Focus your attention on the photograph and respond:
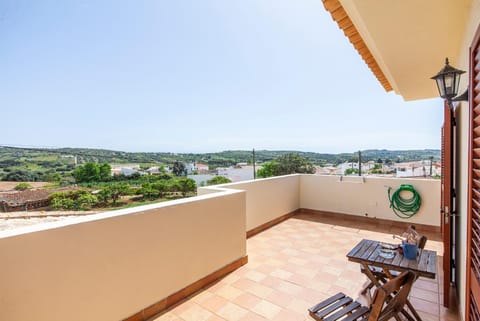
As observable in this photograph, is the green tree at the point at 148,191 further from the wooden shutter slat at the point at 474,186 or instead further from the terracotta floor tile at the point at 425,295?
the wooden shutter slat at the point at 474,186

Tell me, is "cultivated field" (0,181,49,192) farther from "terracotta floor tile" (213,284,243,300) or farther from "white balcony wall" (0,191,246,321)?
"terracotta floor tile" (213,284,243,300)

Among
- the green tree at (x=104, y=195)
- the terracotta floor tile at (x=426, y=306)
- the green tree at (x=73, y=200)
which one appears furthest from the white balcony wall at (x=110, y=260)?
the green tree at (x=104, y=195)

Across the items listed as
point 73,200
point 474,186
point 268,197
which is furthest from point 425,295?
point 73,200

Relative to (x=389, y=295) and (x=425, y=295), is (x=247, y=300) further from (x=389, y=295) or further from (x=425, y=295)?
(x=425, y=295)

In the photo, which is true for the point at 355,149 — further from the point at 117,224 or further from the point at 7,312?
the point at 7,312

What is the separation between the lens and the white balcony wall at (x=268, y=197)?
15.0 feet

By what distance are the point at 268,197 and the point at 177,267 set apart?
2867 mm

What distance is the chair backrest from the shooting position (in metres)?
1.53

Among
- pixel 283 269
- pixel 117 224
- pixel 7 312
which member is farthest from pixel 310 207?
pixel 7 312

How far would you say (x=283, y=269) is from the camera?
3.22 metres

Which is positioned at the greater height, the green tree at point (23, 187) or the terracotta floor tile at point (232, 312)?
the green tree at point (23, 187)

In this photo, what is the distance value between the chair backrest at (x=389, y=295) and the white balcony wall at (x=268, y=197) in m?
2.62

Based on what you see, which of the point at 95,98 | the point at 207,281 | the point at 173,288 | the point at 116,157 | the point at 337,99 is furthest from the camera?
the point at 95,98

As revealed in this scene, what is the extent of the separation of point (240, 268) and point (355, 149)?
4519 millimetres
